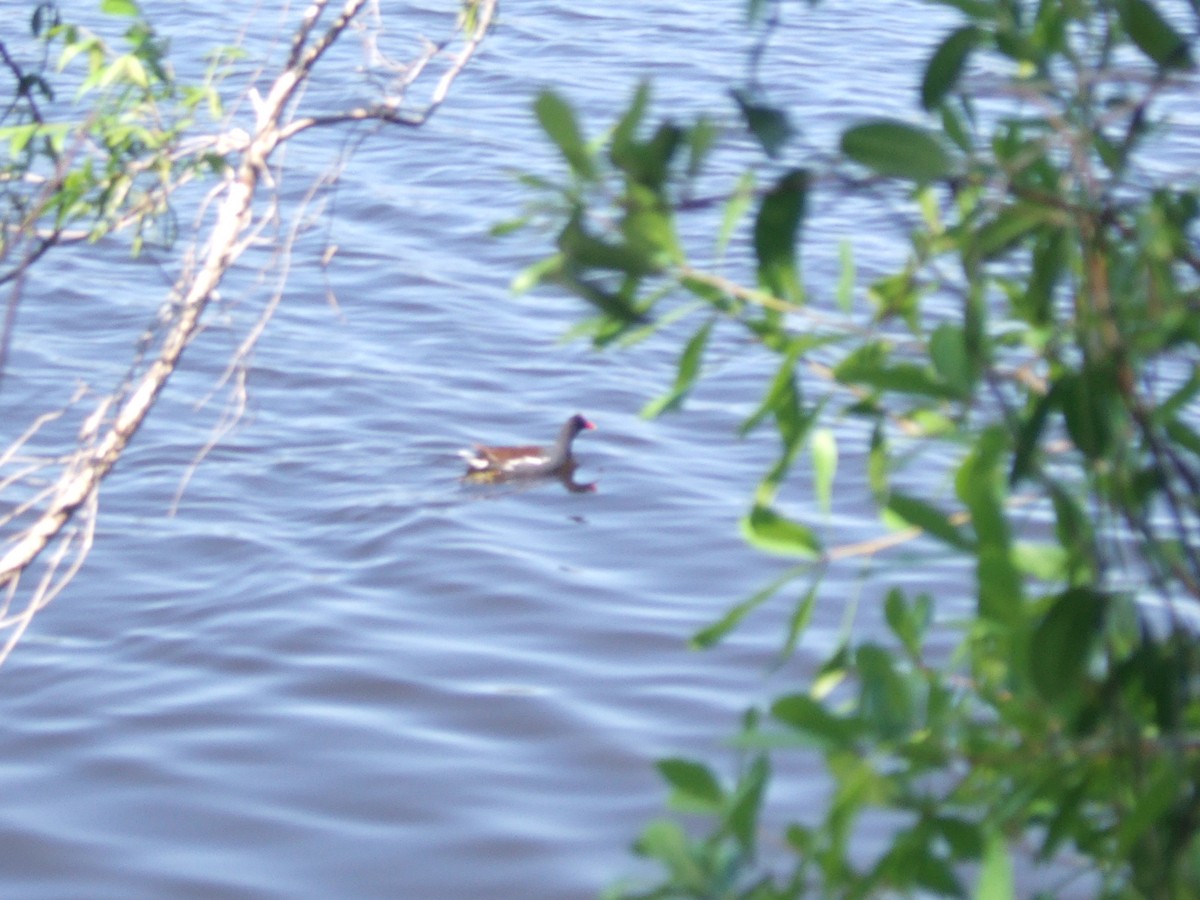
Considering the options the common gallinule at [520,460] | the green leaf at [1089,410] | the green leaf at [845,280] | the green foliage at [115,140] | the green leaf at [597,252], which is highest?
the green leaf at [597,252]

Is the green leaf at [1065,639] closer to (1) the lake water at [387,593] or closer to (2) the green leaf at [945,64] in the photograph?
(2) the green leaf at [945,64]

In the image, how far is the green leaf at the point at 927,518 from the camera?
185 cm

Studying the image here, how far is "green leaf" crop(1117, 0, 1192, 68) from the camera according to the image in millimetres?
1858

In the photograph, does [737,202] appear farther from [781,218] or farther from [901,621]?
[901,621]

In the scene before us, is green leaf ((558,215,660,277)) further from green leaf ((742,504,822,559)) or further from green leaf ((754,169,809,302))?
green leaf ((742,504,822,559))

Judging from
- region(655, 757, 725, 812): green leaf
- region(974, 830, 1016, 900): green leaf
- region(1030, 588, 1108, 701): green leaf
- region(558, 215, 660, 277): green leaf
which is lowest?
region(655, 757, 725, 812): green leaf

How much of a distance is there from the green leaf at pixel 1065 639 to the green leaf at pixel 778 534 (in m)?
0.34

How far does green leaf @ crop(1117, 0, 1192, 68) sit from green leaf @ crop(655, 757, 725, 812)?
0.81m

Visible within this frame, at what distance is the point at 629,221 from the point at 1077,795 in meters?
0.71

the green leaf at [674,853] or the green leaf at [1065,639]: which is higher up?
the green leaf at [1065,639]

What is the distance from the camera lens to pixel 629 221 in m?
1.88

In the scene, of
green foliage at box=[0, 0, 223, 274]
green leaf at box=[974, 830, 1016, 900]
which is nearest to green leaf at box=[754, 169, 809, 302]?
green leaf at box=[974, 830, 1016, 900]

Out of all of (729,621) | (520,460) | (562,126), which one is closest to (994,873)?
(729,621)

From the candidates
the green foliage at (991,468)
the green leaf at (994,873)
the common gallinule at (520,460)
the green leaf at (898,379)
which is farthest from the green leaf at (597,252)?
the common gallinule at (520,460)
